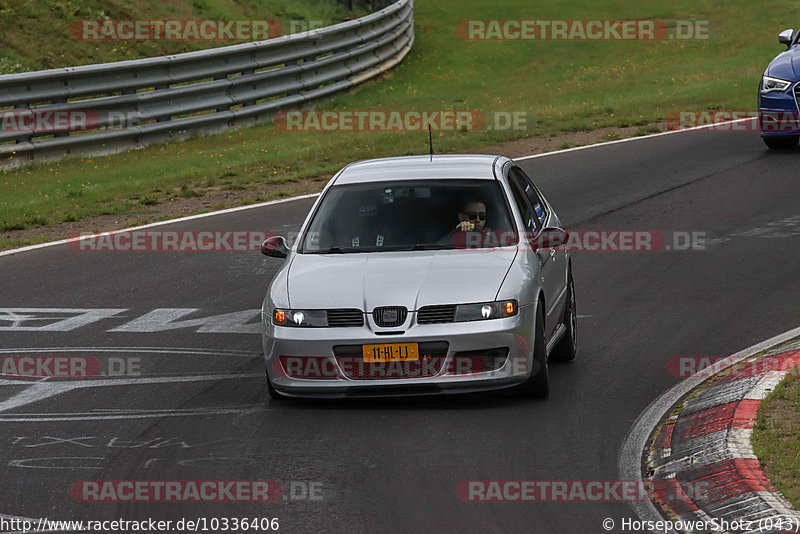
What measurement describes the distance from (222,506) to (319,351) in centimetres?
182

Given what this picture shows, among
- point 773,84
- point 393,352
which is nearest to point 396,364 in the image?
point 393,352

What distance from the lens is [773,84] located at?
739 inches

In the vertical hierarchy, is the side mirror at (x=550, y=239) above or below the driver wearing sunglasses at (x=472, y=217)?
below

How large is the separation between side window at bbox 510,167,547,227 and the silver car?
43 cm

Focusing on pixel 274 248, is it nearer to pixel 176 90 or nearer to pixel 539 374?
pixel 539 374

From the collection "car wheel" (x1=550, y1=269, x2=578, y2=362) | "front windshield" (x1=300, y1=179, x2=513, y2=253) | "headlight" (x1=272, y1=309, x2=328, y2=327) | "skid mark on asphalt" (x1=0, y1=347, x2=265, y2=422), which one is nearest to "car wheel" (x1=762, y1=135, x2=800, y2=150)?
"car wheel" (x1=550, y1=269, x2=578, y2=362)

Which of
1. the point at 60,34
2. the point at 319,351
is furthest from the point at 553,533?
the point at 60,34

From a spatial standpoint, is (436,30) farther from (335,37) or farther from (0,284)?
(0,284)

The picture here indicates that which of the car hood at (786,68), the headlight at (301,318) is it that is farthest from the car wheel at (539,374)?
→ the car hood at (786,68)

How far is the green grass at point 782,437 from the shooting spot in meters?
6.38

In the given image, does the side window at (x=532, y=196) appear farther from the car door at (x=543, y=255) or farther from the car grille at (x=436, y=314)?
the car grille at (x=436, y=314)

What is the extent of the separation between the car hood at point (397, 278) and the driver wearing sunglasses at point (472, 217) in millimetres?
318

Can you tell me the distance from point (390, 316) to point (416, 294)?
220 mm

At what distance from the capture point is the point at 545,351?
8.46 meters
